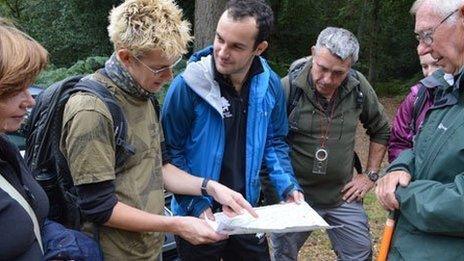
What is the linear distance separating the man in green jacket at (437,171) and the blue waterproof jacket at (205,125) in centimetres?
80

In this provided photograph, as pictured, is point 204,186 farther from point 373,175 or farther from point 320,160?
point 373,175

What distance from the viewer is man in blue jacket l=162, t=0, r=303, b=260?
290 cm

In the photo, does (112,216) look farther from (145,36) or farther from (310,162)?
(310,162)

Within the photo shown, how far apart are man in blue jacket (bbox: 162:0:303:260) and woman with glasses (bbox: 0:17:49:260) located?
1070 millimetres

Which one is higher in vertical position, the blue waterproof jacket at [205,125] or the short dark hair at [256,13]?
the short dark hair at [256,13]

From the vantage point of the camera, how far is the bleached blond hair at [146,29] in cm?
229

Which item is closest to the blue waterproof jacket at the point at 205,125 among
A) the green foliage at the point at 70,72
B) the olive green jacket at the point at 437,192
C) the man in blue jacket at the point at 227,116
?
the man in blue jacket at the point at 227,116

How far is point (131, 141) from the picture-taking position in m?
2.34

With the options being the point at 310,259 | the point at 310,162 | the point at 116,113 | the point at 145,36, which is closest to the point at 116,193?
the point at 116,113

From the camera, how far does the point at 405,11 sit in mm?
22094

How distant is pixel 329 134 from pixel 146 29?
1.73 meters

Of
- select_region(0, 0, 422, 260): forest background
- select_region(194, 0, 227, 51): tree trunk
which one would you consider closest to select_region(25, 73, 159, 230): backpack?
select_region(0, 0, 422, 260): forest background

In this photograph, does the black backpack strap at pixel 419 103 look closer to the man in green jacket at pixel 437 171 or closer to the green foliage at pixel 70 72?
the man in green jacket at pixel 437 171

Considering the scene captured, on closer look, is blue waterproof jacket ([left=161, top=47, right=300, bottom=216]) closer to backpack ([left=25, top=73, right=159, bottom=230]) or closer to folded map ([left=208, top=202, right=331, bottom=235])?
folded map ([left=208, top=202, right=331, bottom=235])
